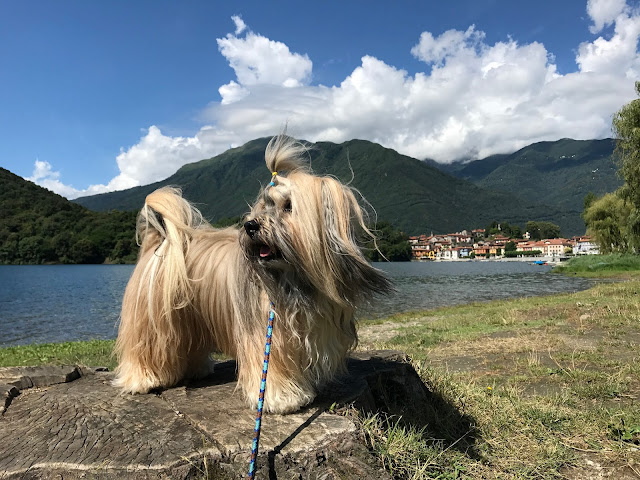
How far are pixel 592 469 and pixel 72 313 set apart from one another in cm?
2446

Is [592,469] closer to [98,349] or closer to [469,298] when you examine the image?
[98,349]

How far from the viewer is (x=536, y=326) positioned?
37.3ft

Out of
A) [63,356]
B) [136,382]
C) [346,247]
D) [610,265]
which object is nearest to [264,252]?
[346,247]

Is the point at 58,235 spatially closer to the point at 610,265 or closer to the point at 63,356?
the point at 610,265

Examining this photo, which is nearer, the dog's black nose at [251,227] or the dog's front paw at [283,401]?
the dog's black nose at [251,227]

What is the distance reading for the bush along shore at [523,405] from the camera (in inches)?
139

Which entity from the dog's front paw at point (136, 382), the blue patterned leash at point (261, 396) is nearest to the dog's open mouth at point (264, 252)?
the blue patterned leash at point (261, 396)

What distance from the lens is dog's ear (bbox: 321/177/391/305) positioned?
315 cm

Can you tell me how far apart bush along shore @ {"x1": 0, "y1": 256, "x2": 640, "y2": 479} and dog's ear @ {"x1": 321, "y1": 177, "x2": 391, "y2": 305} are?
3.14 feet

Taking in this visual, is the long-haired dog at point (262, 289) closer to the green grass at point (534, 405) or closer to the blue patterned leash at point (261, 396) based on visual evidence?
the blue patterned leash at point (261, 396)

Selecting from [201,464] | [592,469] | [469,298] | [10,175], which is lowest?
[469,298]

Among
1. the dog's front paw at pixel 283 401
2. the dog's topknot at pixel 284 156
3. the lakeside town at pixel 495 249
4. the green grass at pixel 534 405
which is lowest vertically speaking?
the lakeside town at pixel 495 249

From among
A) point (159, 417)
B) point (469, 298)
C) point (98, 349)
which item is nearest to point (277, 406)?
point (159, 417)

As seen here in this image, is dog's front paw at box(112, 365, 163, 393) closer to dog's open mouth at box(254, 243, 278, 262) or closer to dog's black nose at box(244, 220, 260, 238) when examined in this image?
dog's open mouth at box(254, 243, 278, 262)
